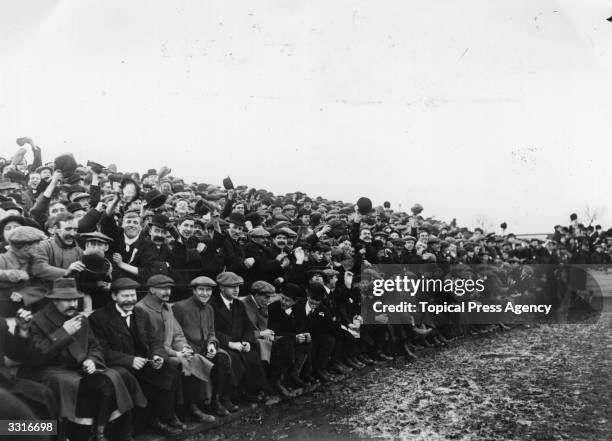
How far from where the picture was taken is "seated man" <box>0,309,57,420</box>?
16.7ft

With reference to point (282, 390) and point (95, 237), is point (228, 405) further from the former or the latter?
point (95, 237)

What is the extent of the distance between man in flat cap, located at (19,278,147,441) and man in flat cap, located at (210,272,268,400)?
1778 millimetres

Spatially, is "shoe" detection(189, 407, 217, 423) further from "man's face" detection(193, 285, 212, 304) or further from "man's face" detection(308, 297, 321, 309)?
"man's face" detection(308, 297, 321, 309)

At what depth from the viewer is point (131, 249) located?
6.86 m

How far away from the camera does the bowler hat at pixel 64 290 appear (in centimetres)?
544

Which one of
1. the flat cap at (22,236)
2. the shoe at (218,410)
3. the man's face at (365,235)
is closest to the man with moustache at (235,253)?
the shoe at (218,410)

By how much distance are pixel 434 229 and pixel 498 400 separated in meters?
8.83

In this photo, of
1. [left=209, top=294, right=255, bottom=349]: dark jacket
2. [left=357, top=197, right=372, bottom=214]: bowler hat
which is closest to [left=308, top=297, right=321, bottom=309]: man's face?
A: [left=209, top=294, right=255, bottom=349]: dark jacket

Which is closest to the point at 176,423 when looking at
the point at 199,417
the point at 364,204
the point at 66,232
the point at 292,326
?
the point at 199,417

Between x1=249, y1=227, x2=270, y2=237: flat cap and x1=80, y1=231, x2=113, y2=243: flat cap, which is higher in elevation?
x1=249, y1=227, x2=270, y2=237: flat cap

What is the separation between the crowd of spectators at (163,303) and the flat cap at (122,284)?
22mm

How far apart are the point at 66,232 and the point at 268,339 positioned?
325 centimetres

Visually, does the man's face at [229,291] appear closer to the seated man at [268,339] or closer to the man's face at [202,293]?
the seated man at [268,339]

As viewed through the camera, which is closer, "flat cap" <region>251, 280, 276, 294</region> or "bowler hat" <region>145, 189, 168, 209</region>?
"bowler hat" <region>145, 189, 168, 209</region>
